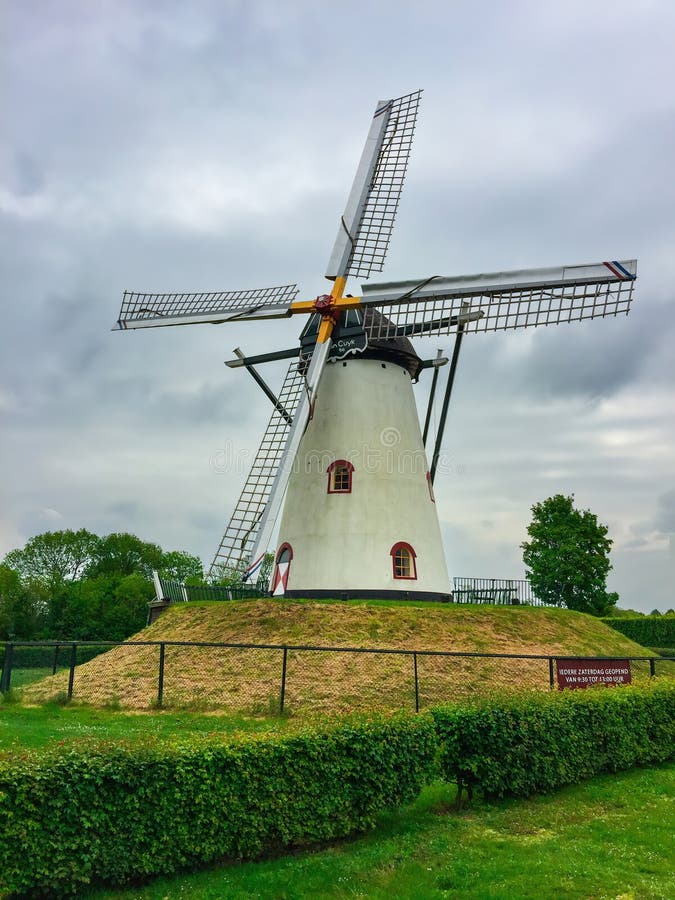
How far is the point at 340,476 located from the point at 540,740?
1510cm

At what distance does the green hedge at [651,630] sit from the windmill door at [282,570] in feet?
79.0

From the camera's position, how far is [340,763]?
933 cm

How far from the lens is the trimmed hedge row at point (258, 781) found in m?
7.09

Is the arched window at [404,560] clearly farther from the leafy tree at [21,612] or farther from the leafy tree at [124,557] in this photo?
the leafy tree at [124,557]

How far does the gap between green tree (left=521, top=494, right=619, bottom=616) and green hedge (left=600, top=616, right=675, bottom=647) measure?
6.69 meters

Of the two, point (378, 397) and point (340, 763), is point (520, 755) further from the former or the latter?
point (378, 397)

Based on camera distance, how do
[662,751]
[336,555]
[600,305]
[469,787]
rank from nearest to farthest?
1. [469,787]
2. [662,751]
3. [600,305]
4. [336,555]

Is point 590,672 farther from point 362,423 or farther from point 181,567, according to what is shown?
point 181,567

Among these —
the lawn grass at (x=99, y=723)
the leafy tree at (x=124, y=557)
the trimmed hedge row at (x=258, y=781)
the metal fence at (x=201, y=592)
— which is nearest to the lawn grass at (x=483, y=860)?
the trimmed hedge row at (x=258, y=781)

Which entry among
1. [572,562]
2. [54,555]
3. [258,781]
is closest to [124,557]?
[54,555]

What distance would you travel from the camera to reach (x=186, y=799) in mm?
7996

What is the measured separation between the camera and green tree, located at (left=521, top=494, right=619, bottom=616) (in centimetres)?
5012

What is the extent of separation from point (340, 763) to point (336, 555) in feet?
51.1

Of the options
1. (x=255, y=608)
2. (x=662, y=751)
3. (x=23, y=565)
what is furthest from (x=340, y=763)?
(x=23, y=565)
